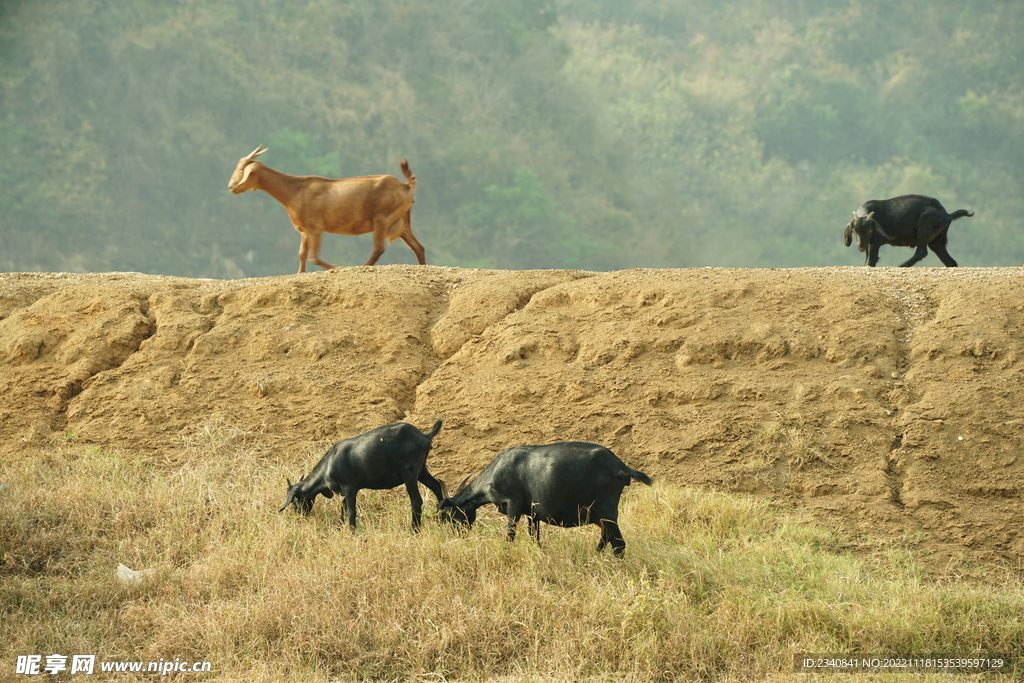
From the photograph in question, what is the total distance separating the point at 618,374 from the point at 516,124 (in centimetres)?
4760

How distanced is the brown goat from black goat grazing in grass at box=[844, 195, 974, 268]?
4721 millimetres

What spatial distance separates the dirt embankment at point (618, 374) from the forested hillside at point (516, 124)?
114 ft

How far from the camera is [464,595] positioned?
503 cm

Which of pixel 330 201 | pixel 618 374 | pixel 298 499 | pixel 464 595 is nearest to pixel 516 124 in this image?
pixel 330 201

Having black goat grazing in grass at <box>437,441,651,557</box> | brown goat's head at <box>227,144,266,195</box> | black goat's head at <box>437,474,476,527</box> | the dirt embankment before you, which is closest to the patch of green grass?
black goat's head at <box>437,474,476,527</box>

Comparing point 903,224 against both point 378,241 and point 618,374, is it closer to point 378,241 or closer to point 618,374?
point 618,374

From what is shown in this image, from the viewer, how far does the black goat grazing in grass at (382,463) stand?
5.55 m

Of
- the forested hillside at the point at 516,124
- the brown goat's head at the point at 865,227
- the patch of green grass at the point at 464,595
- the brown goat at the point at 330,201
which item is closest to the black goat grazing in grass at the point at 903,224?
the brown goat's head at the point at 865,227

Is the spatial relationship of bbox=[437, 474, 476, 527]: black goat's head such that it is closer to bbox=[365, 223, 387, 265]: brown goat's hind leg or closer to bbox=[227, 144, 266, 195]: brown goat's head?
bbox=[365, 223, 387, 265]: brown goat's hind leg

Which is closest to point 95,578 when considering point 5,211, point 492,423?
point 492,423

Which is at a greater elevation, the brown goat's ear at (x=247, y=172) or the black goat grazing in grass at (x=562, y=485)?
the brown goat's ear at (x=247, y=172)

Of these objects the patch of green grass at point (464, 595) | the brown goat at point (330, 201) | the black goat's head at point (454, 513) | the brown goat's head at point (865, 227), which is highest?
the brown goat at point (330, 201)

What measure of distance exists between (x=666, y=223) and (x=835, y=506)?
5052cm

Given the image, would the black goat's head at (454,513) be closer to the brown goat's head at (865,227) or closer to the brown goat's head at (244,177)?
the brown goat's head at (865,227)
